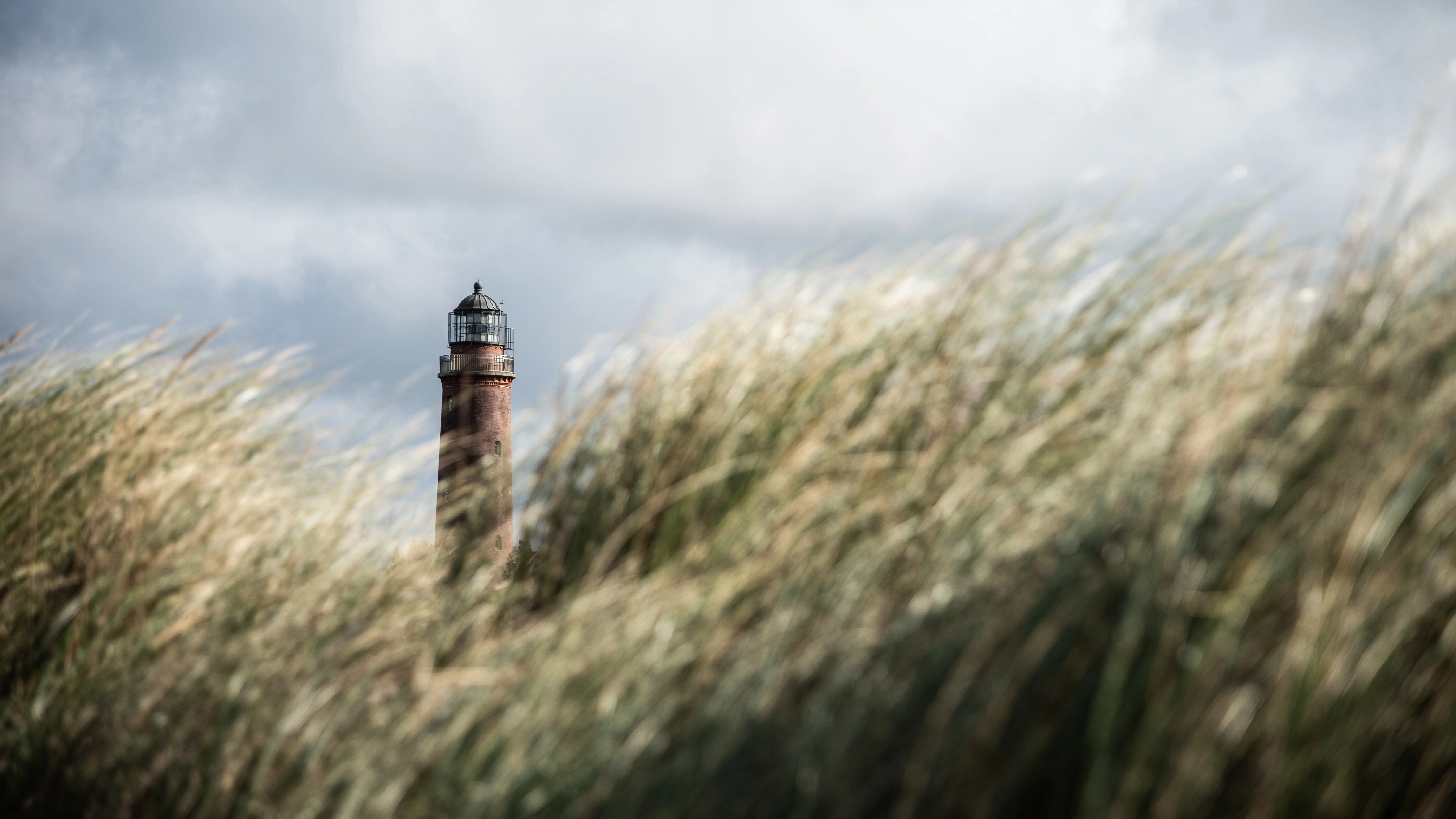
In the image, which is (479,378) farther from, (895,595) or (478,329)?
(895,595)

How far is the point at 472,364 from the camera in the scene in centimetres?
2450

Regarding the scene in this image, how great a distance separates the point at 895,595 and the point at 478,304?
79.5 feet

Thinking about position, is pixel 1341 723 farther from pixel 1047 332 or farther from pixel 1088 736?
pixel 1047 332

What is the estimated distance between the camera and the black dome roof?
25.2m

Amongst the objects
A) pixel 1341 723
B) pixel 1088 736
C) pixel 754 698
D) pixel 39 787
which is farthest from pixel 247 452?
pixel 1341 723

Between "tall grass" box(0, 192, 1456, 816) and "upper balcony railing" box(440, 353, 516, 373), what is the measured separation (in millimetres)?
21675

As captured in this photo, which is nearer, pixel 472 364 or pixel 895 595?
pixel 895 595

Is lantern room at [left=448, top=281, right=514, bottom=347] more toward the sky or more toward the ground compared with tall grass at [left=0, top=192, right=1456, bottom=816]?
more toward the sky

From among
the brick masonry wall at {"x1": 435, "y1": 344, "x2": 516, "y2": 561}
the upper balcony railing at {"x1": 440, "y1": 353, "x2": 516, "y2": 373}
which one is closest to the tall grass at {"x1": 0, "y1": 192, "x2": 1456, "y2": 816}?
the brick masonry wall at {"x1": 435, "y1": 344, "x2": 516, "y2": 561}

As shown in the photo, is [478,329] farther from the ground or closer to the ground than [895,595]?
farther from the ground

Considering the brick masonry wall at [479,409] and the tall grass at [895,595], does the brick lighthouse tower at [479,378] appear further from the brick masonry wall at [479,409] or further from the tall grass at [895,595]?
the tall grass at [895,595]

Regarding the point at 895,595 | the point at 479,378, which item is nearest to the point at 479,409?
the point at 479,378

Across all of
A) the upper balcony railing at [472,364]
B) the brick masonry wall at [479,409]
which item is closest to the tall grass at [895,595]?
the brick masonry wall at [479,409]

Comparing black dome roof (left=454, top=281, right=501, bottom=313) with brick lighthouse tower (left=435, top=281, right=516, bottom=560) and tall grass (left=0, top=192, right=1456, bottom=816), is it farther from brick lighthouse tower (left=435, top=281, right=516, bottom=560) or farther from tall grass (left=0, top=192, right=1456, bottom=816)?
tall grass (left=0, top=192, right=1456, bottom=816)
